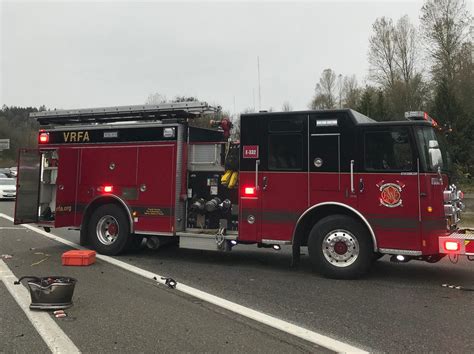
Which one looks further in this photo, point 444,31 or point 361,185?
point 444,31

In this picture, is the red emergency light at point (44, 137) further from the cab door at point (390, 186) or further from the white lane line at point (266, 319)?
the cab door at point (390, 186)

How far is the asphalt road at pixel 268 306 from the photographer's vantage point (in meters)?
4.93

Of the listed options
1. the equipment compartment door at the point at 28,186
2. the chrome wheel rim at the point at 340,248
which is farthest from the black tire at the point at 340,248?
the equipment compartment door at the point at 28,186

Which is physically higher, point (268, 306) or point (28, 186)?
point (28, 186)

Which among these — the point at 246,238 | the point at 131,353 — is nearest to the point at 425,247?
the point at 246,238

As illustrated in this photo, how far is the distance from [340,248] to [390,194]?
119 cm

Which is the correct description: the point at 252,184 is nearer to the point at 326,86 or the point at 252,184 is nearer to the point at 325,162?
the point at 325,162

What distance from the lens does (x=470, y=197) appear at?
832 inches

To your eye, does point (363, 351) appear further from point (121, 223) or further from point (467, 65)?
point (467, 65)

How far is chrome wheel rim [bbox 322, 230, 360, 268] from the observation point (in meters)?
7.85

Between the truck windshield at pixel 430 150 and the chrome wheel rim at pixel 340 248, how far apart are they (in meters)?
1.62

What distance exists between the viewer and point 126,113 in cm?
1031

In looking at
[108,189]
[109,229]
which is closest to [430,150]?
[108,189]

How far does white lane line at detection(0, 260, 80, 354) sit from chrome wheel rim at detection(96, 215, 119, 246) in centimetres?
289
